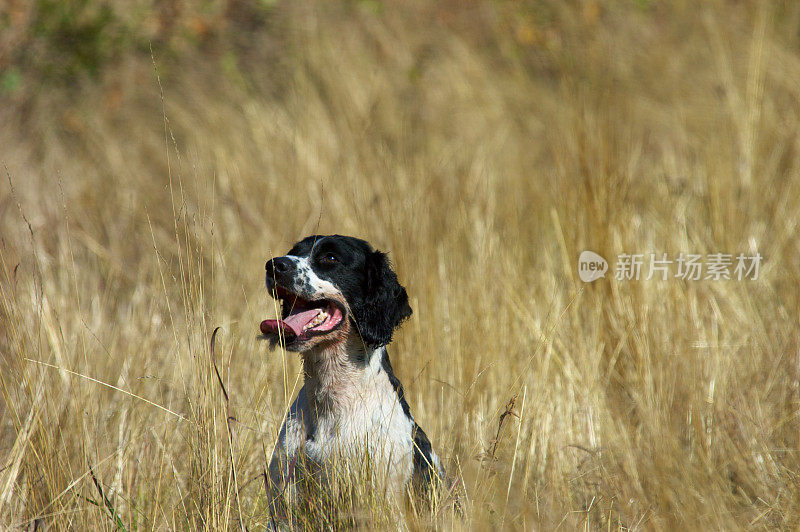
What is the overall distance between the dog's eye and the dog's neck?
0.31 meters

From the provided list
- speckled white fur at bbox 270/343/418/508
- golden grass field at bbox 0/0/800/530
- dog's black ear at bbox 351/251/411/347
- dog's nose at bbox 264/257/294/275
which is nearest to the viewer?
golden grass field at bbox 0/0/800/530

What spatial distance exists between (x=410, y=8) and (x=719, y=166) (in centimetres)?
517

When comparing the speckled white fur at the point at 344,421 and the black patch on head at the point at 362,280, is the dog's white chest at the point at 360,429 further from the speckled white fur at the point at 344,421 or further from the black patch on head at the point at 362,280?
the black patch on head at the point at 362,280

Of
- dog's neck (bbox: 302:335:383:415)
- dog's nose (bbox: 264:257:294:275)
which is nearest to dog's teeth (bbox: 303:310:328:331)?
dog's neck (bbox: 302:335:383:415)

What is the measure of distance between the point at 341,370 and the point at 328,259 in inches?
17.7

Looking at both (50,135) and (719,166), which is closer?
(719,166)

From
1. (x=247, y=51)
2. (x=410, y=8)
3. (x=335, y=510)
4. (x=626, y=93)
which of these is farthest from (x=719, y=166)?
(x=247, y=51)

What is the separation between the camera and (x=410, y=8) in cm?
916

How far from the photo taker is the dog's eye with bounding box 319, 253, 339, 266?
3.25m

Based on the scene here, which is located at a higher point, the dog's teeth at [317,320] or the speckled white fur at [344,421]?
the dog's teeth at [317,320]

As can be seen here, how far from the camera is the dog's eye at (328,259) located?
128 inches

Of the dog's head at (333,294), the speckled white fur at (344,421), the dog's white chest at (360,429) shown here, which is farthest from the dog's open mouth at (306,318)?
the dog's white chest at (360,429)

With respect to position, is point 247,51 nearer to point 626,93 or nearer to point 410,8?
point 410,8

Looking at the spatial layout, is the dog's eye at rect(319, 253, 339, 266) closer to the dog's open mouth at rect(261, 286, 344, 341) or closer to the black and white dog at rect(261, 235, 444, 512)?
the black and white dog at rect(261, 235, 444, 512)
